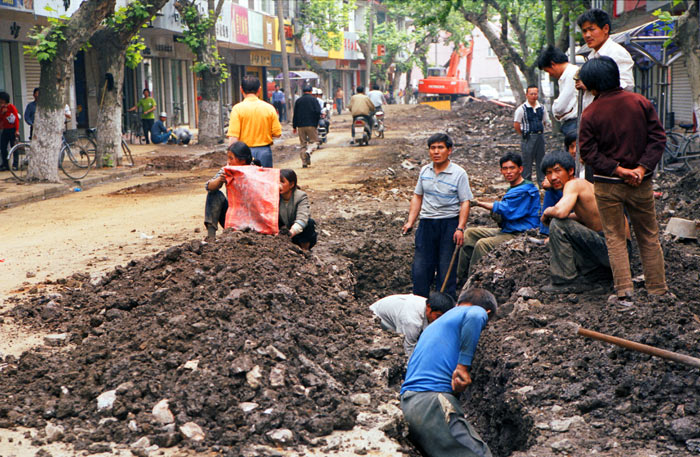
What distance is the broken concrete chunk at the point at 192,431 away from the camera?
13.4 ft

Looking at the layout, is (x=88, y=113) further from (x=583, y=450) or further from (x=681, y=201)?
(x=583, y=450)

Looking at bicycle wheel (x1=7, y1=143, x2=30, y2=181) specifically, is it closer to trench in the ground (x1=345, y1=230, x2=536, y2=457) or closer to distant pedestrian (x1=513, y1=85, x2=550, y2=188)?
trench in the ground (x1=345, y1=230, x2=536, y2=457)

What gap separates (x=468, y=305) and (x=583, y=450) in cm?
102

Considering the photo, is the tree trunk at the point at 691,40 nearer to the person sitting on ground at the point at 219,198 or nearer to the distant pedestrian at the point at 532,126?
the distant pedestrian at the point at 532,126

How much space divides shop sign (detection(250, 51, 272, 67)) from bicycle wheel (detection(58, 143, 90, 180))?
83.1 ft

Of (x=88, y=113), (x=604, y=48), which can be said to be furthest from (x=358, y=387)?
(x=88, y=113)

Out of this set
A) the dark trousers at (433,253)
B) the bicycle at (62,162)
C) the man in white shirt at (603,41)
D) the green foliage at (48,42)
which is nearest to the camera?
the man in white shirt at (603,41)

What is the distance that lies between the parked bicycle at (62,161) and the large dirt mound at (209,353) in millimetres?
8454

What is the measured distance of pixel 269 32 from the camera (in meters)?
37.4

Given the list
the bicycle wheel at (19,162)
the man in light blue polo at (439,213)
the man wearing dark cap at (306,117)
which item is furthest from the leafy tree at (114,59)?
the man in light blue polo at (439,213)

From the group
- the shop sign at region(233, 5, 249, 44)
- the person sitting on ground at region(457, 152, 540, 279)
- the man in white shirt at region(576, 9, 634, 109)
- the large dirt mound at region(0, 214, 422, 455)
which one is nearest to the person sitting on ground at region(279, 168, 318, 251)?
the large dirt mound at region(0, 214, 422, 455)

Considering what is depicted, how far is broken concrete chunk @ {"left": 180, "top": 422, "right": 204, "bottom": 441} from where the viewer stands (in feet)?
13.4

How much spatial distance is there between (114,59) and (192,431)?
14534 mm

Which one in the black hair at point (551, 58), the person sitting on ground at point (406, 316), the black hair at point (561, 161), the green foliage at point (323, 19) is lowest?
the person sitting on ground at point (406, 316)
